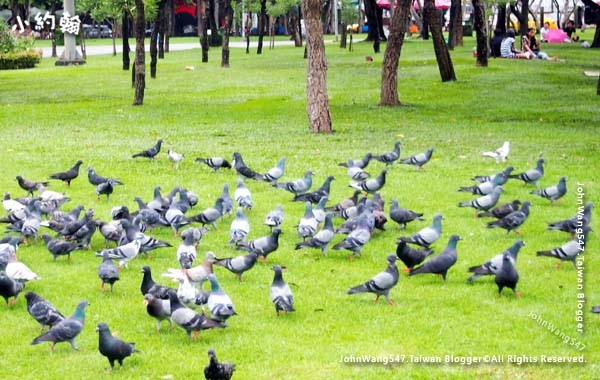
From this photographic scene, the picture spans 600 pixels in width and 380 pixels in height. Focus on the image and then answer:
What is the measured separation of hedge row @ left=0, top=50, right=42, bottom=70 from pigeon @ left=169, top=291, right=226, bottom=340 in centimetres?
4101

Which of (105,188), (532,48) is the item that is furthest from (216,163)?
(532,48)

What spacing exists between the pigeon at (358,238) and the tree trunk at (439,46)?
1978 cm

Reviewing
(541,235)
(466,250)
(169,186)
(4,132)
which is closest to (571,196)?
(541,235)

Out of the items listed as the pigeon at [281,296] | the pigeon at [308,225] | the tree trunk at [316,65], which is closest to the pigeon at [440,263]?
the pigeon at [308,225]

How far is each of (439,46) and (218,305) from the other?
76.3 ft

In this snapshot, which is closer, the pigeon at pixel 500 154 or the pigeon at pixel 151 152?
the pigeon at pixel 500 154

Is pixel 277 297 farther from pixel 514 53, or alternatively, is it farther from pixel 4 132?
pixel 514 53

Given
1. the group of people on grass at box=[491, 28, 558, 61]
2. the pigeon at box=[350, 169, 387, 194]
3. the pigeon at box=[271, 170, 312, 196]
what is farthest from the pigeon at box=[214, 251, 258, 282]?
the group of people on grass at box=[491, 28, 558, 61]

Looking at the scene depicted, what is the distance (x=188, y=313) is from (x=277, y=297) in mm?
950

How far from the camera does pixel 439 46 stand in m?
31.3

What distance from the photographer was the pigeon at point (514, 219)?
12.7 meters

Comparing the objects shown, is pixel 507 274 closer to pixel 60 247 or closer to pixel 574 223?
pixel 574 223

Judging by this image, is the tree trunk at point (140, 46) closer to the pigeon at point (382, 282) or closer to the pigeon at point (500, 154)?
the pigeon at point (500, 154)

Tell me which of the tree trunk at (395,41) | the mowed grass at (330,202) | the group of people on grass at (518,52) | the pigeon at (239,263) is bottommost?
the mowed grass at (330,202)
